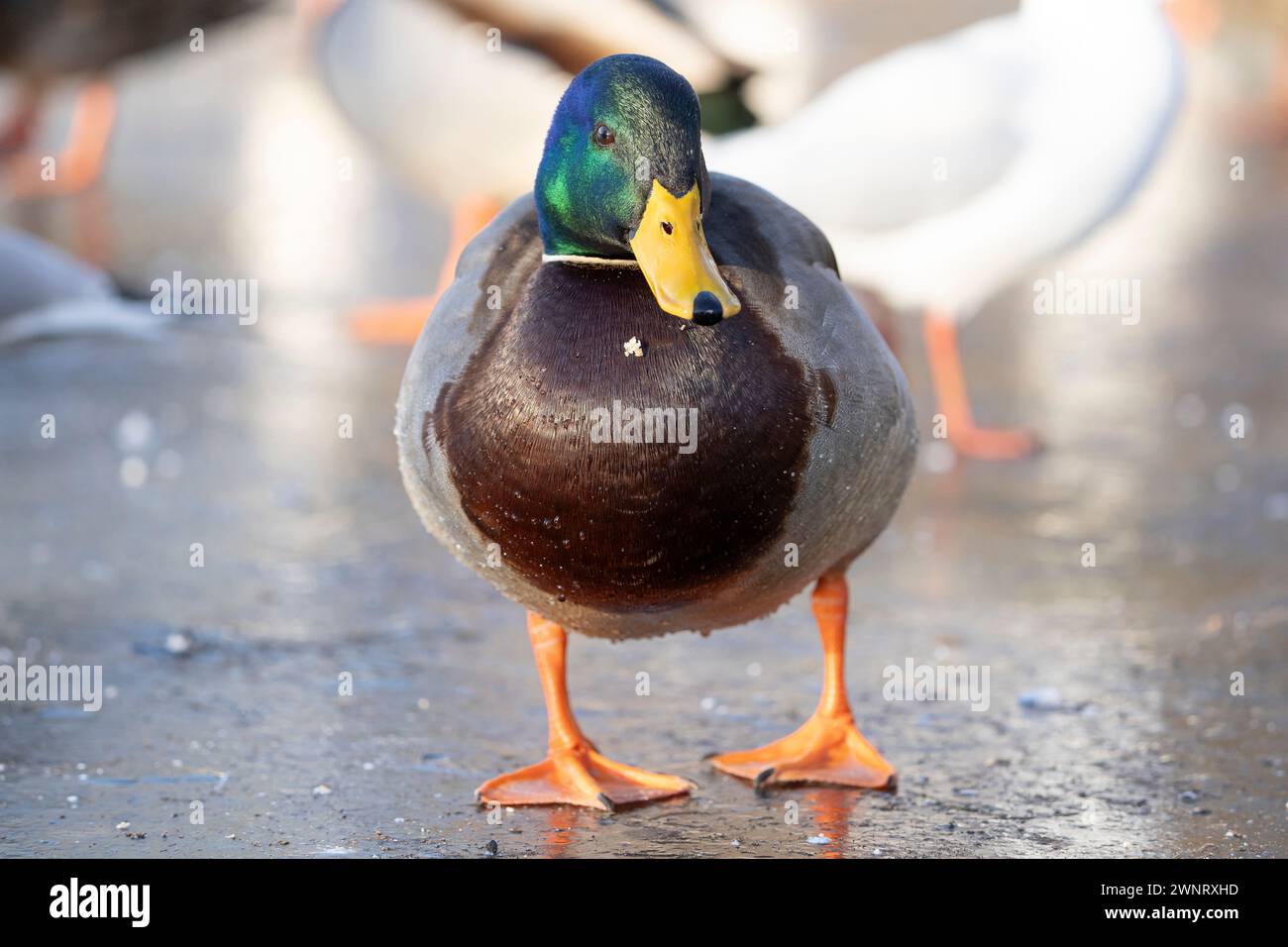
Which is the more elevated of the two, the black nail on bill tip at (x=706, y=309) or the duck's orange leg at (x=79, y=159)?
the duck's orange leg at (x=79, y=159)

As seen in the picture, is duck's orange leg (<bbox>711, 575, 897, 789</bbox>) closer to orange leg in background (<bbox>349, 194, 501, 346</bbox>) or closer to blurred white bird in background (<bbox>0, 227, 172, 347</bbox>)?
blurred white bird in background (<bbox>0, 227, 172, 347</bbox>)

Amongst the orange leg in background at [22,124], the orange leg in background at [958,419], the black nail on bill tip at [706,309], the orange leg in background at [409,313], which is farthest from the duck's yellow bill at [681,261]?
the orange leg in background at [22,124]

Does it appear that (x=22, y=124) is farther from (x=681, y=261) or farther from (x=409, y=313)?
(x=681, y=261)

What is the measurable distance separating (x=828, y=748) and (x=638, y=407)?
0.90 meters

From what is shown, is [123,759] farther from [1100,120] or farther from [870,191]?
[1100,120]

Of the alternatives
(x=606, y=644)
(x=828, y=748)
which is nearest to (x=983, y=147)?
(x=606, y=644)

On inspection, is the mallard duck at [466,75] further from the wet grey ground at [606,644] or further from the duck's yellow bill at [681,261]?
the duck's yellow bill at [681,261]

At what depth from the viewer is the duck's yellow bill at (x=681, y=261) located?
120 inches

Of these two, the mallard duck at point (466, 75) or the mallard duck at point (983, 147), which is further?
the mallard duck at point (466, 75)

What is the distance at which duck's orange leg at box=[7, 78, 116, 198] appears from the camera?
977 cm

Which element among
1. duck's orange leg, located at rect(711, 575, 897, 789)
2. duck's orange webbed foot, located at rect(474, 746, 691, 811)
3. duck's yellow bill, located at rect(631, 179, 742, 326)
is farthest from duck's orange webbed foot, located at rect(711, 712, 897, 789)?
duck's yellow bill, located at rect(631, 179, 742, 326)

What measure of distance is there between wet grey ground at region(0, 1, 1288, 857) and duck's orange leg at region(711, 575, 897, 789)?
4 cm

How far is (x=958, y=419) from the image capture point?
19.7 ft

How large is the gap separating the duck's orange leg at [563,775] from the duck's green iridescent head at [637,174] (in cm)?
78
